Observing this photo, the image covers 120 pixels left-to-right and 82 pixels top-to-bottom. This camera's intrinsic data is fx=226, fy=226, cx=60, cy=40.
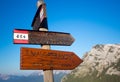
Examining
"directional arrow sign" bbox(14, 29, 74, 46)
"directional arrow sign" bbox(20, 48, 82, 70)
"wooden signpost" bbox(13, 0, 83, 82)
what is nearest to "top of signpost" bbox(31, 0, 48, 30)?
"wooden signpost" bbox(13, 0, 83, 82)

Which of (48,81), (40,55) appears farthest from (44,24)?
(48,81)

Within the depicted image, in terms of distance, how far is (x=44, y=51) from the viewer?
7840mm

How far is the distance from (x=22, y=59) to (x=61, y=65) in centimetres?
152

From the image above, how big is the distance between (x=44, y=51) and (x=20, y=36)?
0.99 m

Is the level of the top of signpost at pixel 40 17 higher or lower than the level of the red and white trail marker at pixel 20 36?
higher

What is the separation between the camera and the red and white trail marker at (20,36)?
305 inches

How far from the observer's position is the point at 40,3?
8.78 metres

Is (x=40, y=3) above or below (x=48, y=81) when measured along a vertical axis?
above

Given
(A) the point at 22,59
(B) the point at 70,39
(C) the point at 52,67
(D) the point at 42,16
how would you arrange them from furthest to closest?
(B) the point at 70,39 < (D) the point at 42,16 < (C) the point at 52,67 < (A) the point at 22,59

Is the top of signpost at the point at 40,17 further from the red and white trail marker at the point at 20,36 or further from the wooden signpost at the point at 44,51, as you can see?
the red and white trail marker at the point at 20,36

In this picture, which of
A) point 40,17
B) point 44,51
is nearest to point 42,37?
point 44,51

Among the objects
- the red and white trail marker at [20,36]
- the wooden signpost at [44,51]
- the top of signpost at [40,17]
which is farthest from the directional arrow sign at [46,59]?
the top of signpost at [40,17]

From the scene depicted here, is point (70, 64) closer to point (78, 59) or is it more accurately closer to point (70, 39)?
point (78, 59)

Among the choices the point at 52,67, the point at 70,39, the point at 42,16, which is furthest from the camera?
the point at 70,39
